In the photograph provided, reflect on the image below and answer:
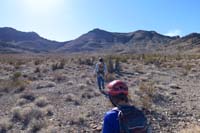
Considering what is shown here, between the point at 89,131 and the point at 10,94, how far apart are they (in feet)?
26.1

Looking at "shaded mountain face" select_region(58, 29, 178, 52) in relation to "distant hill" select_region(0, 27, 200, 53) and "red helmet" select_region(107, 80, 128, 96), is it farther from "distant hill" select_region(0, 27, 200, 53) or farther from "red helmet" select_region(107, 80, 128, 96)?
"red helmet" select_region(107, 80, 128, 96)

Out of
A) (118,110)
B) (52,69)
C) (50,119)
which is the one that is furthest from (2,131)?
(52,69)

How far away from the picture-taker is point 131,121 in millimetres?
3879

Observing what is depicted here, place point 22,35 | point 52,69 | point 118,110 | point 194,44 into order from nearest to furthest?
point 118,110 → point 52,69 → point 194,44 → point 22,35

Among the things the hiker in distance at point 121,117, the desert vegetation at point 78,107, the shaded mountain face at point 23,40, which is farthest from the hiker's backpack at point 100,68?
the shaded mountain face at point 23,40

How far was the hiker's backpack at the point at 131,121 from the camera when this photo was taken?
381 cm

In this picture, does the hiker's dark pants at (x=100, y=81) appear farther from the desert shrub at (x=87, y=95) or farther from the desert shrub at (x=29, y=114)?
the desert shrub at (x=29, y=114)

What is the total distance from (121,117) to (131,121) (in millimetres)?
135

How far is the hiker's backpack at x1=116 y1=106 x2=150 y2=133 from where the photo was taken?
381cm

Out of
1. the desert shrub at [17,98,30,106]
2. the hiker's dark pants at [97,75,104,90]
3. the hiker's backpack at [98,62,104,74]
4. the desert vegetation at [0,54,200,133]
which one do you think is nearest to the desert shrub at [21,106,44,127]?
the desert vegetation at [0,54,200,133]

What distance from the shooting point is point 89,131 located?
10.5 metres

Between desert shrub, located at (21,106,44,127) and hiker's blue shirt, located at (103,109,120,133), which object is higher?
hiker's blue shirt, located at (103,109,120,133)

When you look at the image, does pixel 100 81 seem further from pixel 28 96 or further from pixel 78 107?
pixel 78 107

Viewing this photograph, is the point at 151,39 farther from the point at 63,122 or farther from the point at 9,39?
the point at 63,122
